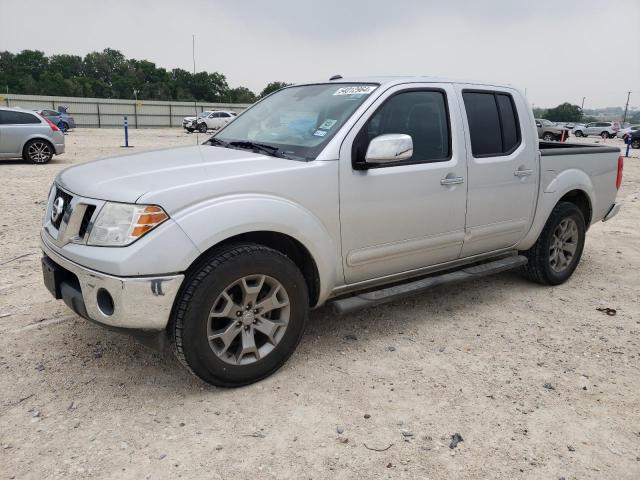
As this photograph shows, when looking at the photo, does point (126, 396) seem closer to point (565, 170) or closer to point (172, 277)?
point (172, 277)

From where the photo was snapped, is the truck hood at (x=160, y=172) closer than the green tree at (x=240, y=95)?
Yes

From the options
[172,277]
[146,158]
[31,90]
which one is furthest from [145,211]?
[31,90]

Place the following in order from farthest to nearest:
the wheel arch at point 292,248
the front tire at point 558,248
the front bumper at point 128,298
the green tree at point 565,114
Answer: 1. the green tree at point 565,114
2. the front tire at point 558,248
3. the wheel arch at point 292,248
4. the front bumper at point 128,298

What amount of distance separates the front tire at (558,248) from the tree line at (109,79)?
71326 mm

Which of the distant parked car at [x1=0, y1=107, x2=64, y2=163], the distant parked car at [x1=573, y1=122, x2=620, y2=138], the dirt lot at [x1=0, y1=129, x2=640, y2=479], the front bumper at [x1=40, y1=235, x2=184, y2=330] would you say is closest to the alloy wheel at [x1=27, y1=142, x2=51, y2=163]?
the distant parked car at [x1=0, y1=107, x2=64, y2=163]

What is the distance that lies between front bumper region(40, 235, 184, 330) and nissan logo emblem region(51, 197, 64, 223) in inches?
17.7

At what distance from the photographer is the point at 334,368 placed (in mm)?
3354

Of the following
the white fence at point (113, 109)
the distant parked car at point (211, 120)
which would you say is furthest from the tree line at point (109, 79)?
the distant parked car at point (211, 120)

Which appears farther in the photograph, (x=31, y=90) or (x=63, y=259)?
(x=31, y=90)

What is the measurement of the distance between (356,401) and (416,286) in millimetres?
1101

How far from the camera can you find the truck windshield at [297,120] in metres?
3.38

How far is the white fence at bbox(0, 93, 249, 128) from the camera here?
43.9 meters

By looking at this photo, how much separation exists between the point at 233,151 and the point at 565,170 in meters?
3.01

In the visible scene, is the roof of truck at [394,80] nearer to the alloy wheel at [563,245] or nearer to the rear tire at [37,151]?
the alloy wheel at [563,245]
